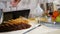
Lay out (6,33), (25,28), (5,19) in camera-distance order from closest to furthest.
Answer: (6,33)
(25,28)
(5,19)

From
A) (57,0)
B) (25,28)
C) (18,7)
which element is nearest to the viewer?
(25,28)

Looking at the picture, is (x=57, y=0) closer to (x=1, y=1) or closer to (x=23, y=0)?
(x=23, y=0)

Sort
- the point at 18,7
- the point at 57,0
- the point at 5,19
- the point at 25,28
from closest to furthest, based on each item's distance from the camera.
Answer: the point at 25,28, the point at 5,19, the point at 18,7, the point at 57,0

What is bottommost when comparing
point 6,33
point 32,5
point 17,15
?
point 6,33

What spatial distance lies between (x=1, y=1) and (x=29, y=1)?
332 mm

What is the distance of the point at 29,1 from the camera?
1603 mm

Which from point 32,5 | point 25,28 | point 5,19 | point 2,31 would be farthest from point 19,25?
point 32,5

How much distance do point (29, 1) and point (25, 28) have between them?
49 cm

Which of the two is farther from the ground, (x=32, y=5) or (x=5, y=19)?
(x=32, y=5)

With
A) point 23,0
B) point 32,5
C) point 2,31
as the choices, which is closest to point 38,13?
point 32,5

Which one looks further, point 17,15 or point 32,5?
point 32,5

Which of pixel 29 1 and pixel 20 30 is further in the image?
pixel 29 1

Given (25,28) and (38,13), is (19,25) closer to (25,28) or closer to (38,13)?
(25,28)

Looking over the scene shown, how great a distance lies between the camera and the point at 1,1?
4.68 ft
